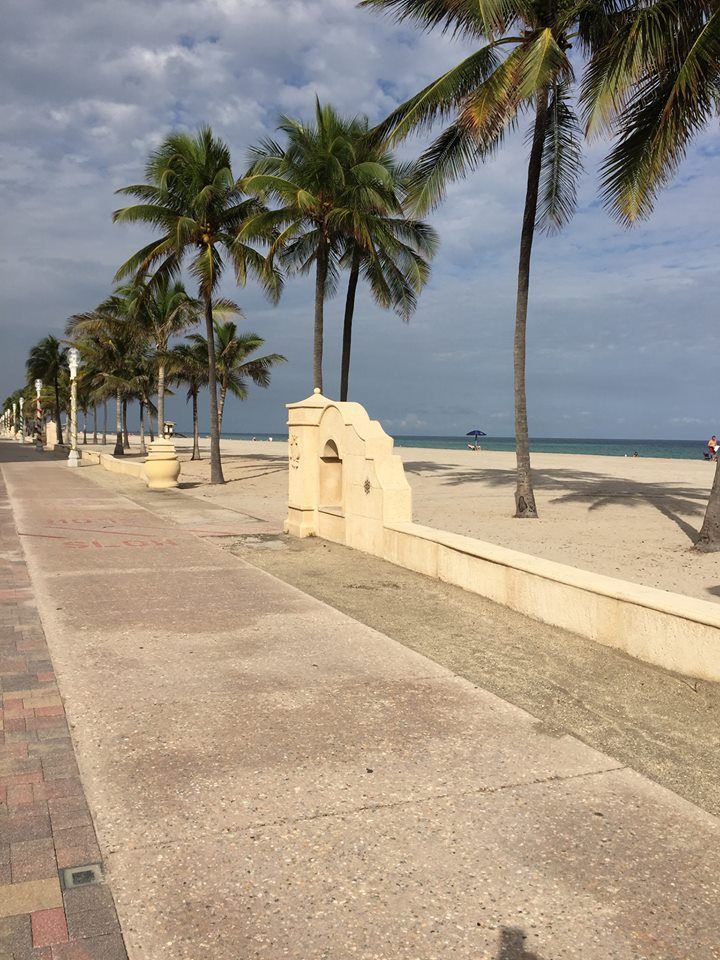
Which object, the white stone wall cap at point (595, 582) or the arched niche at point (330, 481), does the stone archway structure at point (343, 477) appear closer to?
the arched niche at point (330, 481)

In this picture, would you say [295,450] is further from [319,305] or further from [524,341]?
[319,305]

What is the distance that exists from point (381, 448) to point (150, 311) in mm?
31414

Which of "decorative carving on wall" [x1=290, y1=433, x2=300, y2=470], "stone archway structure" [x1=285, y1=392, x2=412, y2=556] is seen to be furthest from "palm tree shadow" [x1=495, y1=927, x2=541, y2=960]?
"decorative carving on wall" [x1=290, y1=433, x2=300, y2=470]

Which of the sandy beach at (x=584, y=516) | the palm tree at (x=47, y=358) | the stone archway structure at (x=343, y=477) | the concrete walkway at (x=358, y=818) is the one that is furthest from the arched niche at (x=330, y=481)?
the palm tree at (x=47, y=358)

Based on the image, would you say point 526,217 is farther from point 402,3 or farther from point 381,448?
point 381,448

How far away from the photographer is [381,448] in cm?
1079

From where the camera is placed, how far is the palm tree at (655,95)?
400 inches

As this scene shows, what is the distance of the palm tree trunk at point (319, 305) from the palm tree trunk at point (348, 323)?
1.62 metres

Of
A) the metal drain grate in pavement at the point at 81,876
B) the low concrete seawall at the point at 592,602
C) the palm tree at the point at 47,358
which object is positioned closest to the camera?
the metal drain grate in pavement at the point at 81,876

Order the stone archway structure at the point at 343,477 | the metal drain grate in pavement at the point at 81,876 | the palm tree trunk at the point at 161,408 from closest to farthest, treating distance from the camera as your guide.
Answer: the metal drain grate in pavement at the point at 81,876 < the stone archway structure at the point at 343,477 < the palm tree trunk at the point at 161,408

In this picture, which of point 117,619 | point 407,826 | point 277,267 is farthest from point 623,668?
point 277,267

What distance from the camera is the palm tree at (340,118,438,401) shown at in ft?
75.0

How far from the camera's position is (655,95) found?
37.0 ft

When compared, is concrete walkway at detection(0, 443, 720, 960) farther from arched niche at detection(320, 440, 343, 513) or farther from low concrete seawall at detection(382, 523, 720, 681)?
arched niche at detection(320, 440, 343, 513)
